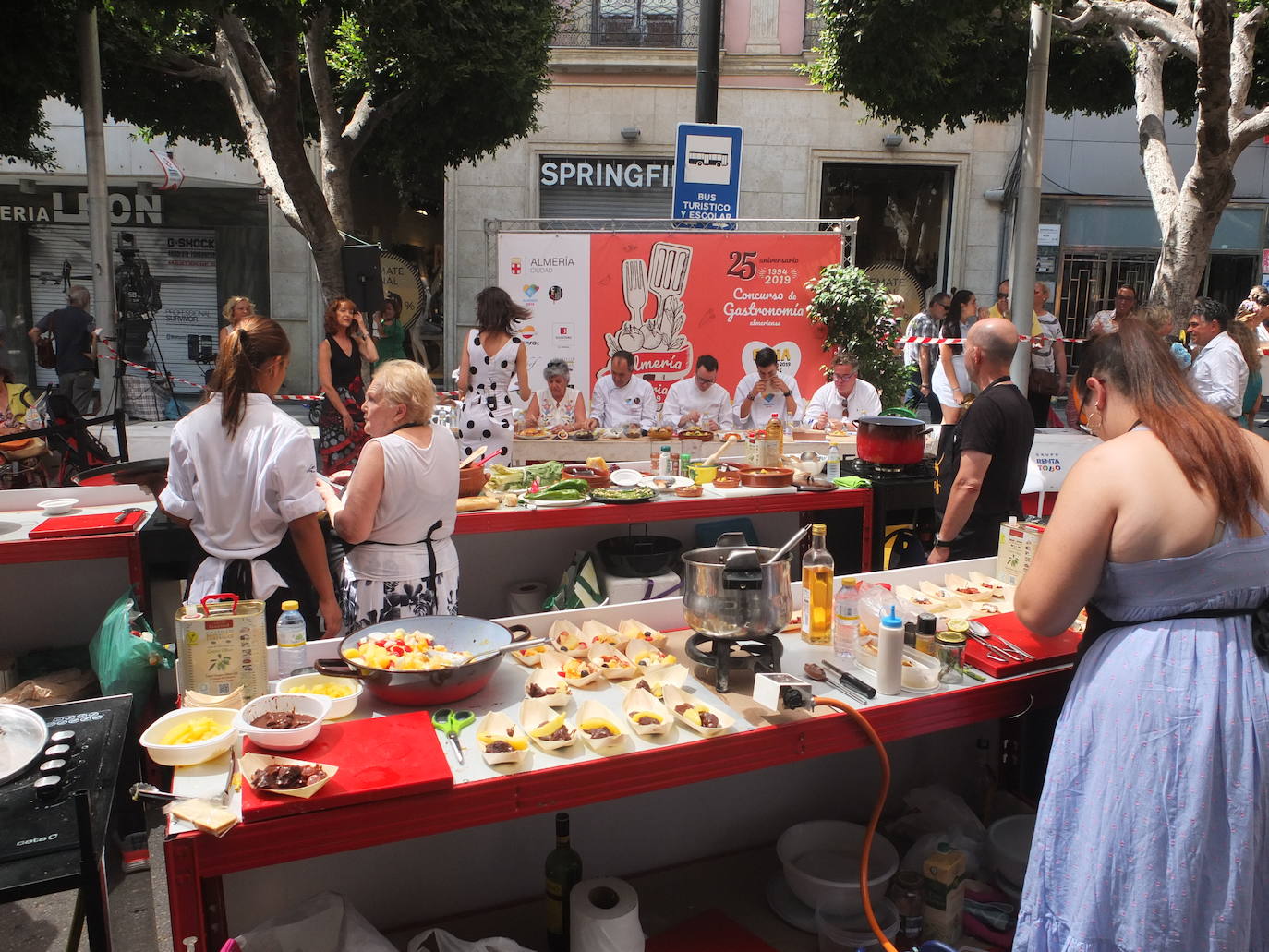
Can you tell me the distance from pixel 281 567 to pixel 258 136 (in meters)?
9.24

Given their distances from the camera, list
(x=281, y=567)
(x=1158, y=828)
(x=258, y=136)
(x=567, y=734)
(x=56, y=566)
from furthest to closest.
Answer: (x=258, y=136) → (x=56, y=566) → (x=281, y=567) → (x=567, y=734) → (x=1158, y=828)

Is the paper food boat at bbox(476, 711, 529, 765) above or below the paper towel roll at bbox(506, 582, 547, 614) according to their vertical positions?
above

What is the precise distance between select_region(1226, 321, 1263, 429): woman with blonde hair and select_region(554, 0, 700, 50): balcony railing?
1157cm

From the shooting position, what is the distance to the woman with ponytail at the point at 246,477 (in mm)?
3357

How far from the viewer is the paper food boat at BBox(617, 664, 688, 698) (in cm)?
273

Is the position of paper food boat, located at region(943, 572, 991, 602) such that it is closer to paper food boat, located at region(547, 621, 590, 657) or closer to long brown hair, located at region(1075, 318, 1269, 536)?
long brown hair, located at region(1075, 318, 1269, 536)

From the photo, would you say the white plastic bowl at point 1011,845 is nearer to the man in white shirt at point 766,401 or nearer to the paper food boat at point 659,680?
the paper food boat at point 659,680

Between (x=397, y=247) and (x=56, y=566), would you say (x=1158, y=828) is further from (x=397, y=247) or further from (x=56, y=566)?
(x=397, y=247)

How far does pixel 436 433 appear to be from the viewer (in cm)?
372

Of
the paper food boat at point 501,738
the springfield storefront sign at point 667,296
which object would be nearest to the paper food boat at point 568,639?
the paper food boat at point 501,738

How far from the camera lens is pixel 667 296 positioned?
10.1 metres

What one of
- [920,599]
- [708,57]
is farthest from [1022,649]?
[708,57]

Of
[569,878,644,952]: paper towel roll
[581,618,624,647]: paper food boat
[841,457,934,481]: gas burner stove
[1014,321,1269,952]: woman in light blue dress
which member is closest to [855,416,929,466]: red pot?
Result: [841,457,934,481]: gas burner stove

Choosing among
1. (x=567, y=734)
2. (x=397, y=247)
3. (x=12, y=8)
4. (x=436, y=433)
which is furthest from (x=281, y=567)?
(x=397, y=247)
